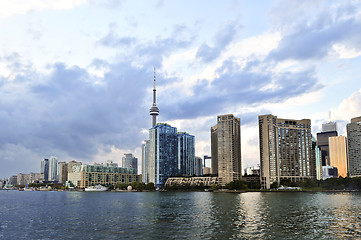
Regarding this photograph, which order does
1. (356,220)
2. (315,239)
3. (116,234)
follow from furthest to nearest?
1. (356,220)
2. (116,234)
3. (315,239)

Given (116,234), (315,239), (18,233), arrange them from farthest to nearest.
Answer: (18,233) < (116,234) < (315,239)

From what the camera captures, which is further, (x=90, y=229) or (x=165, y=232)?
→ (x=90, y=229)

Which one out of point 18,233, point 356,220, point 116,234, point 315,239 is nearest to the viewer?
point 315,239

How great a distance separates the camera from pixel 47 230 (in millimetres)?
71312

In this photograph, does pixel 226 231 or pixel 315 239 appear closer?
pixel 315 239

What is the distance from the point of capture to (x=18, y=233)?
224 feet

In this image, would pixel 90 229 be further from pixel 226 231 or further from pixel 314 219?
pixel 314 219

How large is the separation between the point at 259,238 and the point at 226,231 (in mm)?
9483

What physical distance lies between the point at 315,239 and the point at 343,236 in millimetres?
6863

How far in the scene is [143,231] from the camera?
67.2m

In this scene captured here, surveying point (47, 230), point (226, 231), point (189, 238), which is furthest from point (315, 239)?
point (47, 230)

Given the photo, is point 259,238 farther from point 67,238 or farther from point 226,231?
point 67,238

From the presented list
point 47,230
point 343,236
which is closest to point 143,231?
point 47,230

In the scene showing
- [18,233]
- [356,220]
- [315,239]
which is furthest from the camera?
[356,220]
